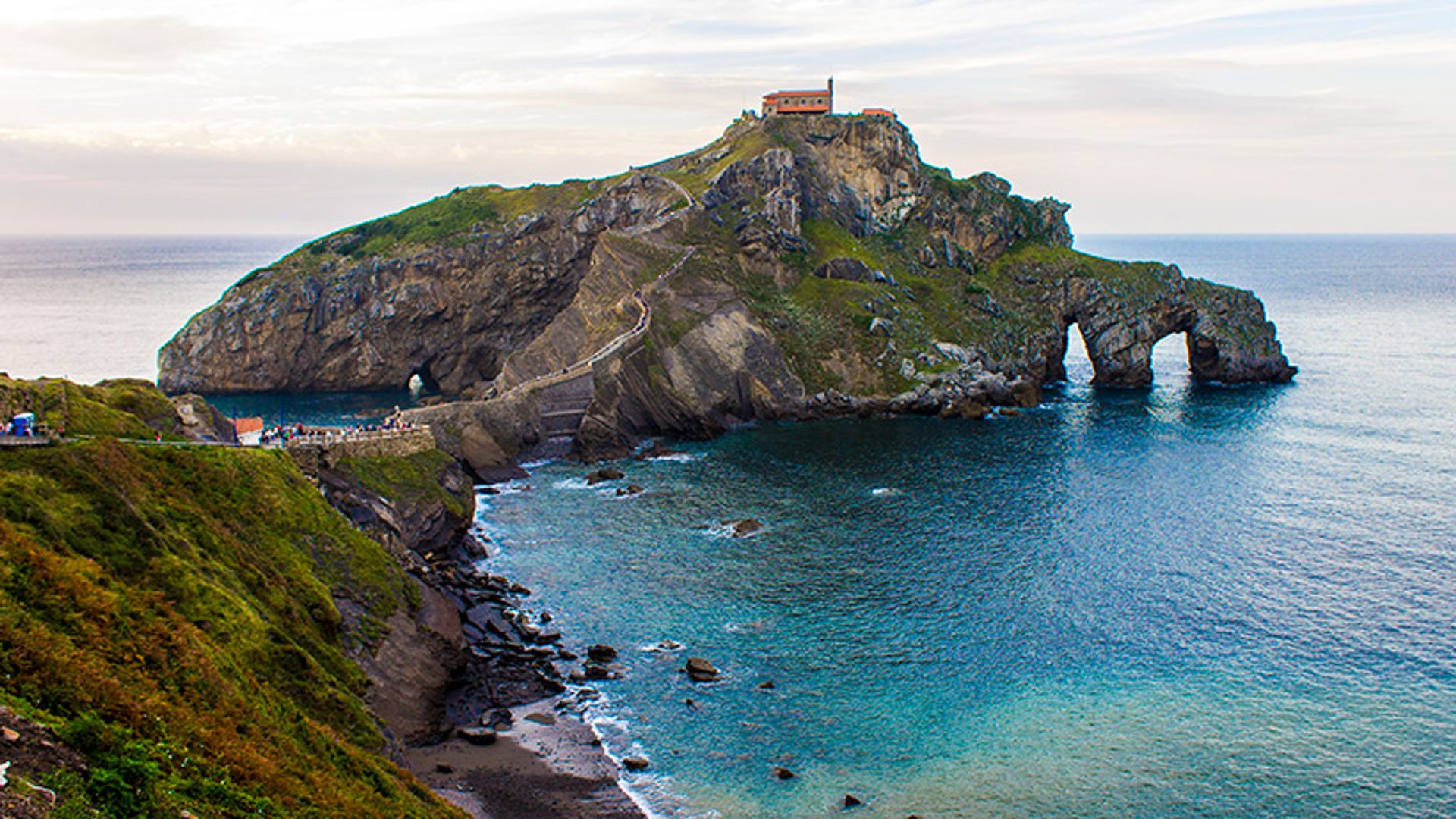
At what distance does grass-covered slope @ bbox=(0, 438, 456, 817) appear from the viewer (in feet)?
93.7

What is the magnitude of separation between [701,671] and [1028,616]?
910 inches

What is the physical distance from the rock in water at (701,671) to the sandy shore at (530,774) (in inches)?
295

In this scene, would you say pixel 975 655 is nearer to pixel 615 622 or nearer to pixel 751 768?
pixel 751 768

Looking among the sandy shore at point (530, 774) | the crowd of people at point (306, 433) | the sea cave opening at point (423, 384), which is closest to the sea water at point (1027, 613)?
the sandy shore at point (530, 774)

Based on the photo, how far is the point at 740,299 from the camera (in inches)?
5458

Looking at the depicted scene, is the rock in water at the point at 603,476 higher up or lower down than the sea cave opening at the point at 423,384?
lower down

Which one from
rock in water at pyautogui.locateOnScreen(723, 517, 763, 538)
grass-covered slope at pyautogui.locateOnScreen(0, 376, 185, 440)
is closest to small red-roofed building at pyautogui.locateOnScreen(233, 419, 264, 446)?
grass-covered slope at pyautogui.locateOnScreen(0, 376, 185, 440)

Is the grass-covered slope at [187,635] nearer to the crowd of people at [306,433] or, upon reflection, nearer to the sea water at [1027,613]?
the crowd of people at [306,433]

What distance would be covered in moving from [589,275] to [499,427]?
3563 centimetres

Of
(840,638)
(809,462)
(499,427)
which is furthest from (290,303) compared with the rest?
(840,638)

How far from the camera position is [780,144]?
158750 mm

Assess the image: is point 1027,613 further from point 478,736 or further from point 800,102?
point 800,102

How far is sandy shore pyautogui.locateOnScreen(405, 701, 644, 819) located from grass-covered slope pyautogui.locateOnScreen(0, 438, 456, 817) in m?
5.67

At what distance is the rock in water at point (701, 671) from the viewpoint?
5903cm
